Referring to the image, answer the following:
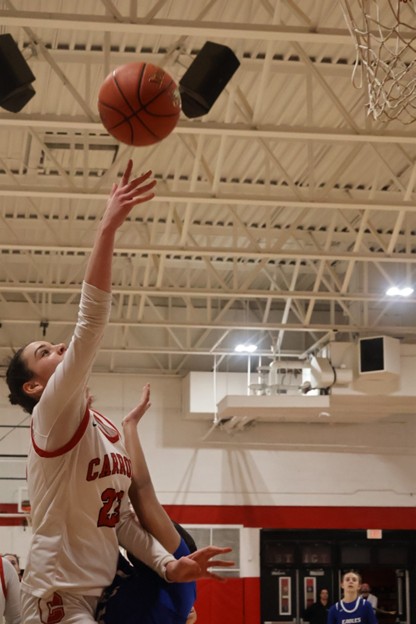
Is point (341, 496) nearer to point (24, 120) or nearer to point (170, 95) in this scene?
point (24, 120)

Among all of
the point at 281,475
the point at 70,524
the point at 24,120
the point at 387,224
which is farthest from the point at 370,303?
the point at 70,524

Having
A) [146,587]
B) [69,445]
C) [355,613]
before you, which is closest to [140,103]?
[69,445]

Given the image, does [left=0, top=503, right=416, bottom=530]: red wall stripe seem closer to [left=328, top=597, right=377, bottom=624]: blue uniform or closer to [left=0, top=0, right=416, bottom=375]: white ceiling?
[left=0, top=0, right=416, bottom=375]: white ceiling

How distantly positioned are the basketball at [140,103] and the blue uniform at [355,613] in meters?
7.99

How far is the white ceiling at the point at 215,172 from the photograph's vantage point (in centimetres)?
1065

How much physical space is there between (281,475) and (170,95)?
17.6 m

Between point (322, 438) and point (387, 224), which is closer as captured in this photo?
point (387, 224)

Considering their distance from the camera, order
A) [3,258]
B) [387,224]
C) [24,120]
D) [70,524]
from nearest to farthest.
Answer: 1. [70,524]
2. [24,120]
3. [387,224]
4. [3,258]

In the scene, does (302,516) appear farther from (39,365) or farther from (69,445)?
(69,445)

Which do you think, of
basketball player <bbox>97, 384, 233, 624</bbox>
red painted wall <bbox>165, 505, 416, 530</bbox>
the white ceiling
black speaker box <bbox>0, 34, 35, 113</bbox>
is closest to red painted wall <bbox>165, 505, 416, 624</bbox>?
red painted wall <bbox>165, 505, 416, 530</bbox>

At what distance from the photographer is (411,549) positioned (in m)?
21.9

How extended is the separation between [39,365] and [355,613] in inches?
371

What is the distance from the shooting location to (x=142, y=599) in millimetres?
3451

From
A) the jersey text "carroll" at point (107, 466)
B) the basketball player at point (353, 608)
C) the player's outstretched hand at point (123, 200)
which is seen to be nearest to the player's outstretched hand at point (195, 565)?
the jersey text "carroll" at point (107, 466)
